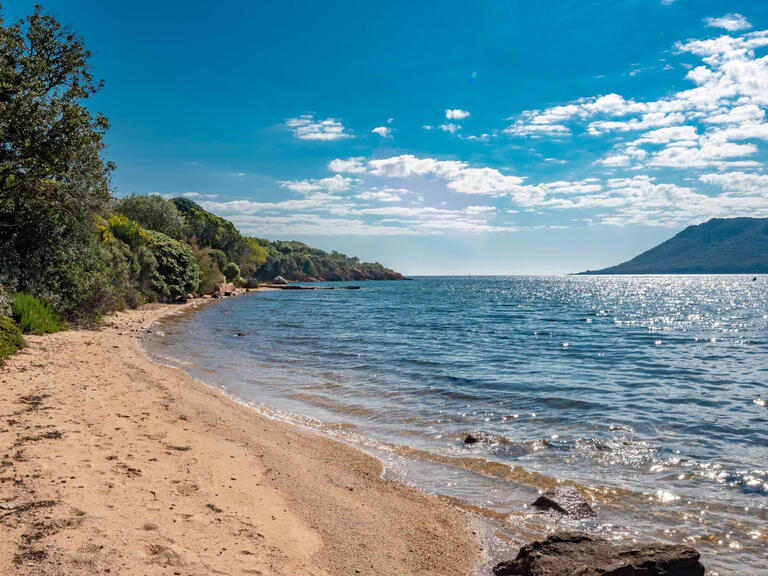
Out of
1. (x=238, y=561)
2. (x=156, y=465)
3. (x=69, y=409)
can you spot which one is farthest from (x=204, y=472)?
(x=69, y=409)

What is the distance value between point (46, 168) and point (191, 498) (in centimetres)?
1390

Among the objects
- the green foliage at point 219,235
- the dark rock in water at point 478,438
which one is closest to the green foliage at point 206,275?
the green foliage at point 219,235

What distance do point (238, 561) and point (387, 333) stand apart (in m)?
25.0

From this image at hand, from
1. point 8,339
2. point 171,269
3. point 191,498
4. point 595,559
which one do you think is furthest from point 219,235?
point 595,559

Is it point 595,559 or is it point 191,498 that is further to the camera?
point 191,498

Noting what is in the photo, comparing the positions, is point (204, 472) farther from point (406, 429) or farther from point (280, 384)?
point (280, 384)

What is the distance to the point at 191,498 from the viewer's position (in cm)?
555

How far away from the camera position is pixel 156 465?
6402 millimetres

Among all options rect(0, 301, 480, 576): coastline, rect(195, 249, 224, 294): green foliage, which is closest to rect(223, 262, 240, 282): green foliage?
rect(195, 249, 224, 294): green foliage

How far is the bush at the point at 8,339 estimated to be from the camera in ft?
36.9

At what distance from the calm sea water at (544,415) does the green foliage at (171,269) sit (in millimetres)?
19831

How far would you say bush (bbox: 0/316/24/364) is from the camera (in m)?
11.2

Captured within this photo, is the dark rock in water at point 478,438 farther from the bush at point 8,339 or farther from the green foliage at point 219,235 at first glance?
the green foliage at point 219,235

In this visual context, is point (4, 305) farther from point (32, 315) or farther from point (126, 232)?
point (126, 232)
